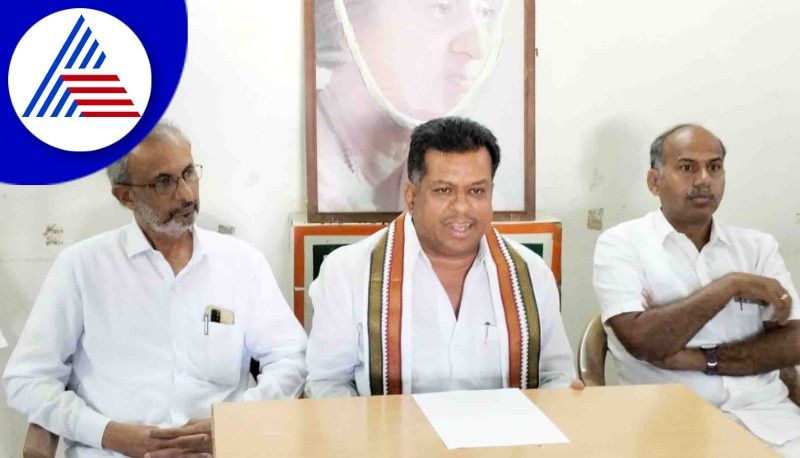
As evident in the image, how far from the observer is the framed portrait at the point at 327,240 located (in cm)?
320

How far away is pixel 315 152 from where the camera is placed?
3229 millimetres

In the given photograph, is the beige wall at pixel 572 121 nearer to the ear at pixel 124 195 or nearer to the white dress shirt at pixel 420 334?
the ear at pixel 124 195

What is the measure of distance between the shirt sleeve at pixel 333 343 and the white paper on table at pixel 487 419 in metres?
0.41

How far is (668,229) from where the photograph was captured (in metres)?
3.04

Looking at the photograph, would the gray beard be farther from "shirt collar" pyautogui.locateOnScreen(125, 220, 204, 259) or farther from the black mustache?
the black mustache

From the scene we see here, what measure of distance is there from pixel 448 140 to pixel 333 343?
24.3 inches

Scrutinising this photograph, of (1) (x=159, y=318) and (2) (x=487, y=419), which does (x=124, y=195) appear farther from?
(2) (x=487, y=419)

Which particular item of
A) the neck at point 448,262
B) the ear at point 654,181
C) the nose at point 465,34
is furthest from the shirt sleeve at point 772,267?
the nose at point 465,34

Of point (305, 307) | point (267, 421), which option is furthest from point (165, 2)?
point (267, 421)

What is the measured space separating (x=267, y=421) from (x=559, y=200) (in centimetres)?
173

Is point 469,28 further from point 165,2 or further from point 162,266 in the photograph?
point 162,266

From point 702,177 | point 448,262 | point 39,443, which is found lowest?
point 39,443

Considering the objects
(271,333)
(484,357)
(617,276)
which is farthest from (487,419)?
(617,276)

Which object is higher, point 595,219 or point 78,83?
point 78,83
